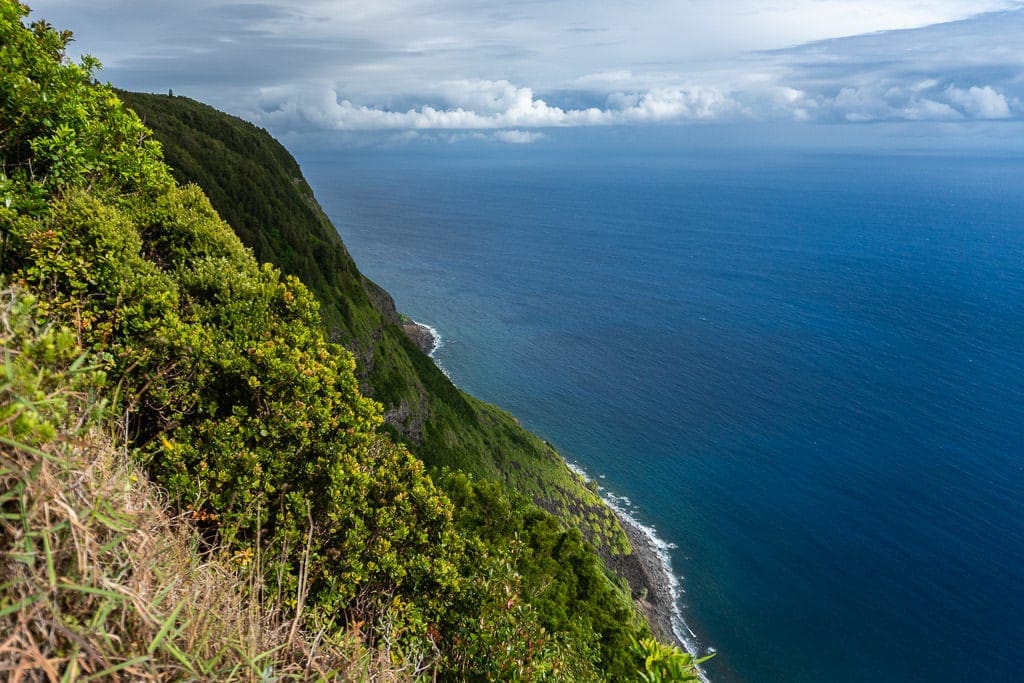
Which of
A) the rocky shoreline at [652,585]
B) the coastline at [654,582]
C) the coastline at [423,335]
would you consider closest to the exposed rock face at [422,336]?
the coastline at [423,335]

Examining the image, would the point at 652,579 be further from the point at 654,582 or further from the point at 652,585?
the point at 652,585

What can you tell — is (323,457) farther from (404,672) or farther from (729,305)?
(729,305)

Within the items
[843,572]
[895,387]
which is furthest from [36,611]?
[895,387]

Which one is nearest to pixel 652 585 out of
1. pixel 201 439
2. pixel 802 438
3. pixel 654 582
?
pixel 654 582

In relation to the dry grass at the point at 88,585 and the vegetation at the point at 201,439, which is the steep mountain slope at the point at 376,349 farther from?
the dry grass at the point at 88,585

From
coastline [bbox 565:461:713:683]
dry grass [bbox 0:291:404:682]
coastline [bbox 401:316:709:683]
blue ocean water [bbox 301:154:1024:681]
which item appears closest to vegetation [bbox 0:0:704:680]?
dry grass [bbox 0:291:404:682]

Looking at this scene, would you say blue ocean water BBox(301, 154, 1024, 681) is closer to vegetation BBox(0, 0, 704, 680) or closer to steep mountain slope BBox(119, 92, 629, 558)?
steep mountain slope BBox(119, 92, 629, 558)
